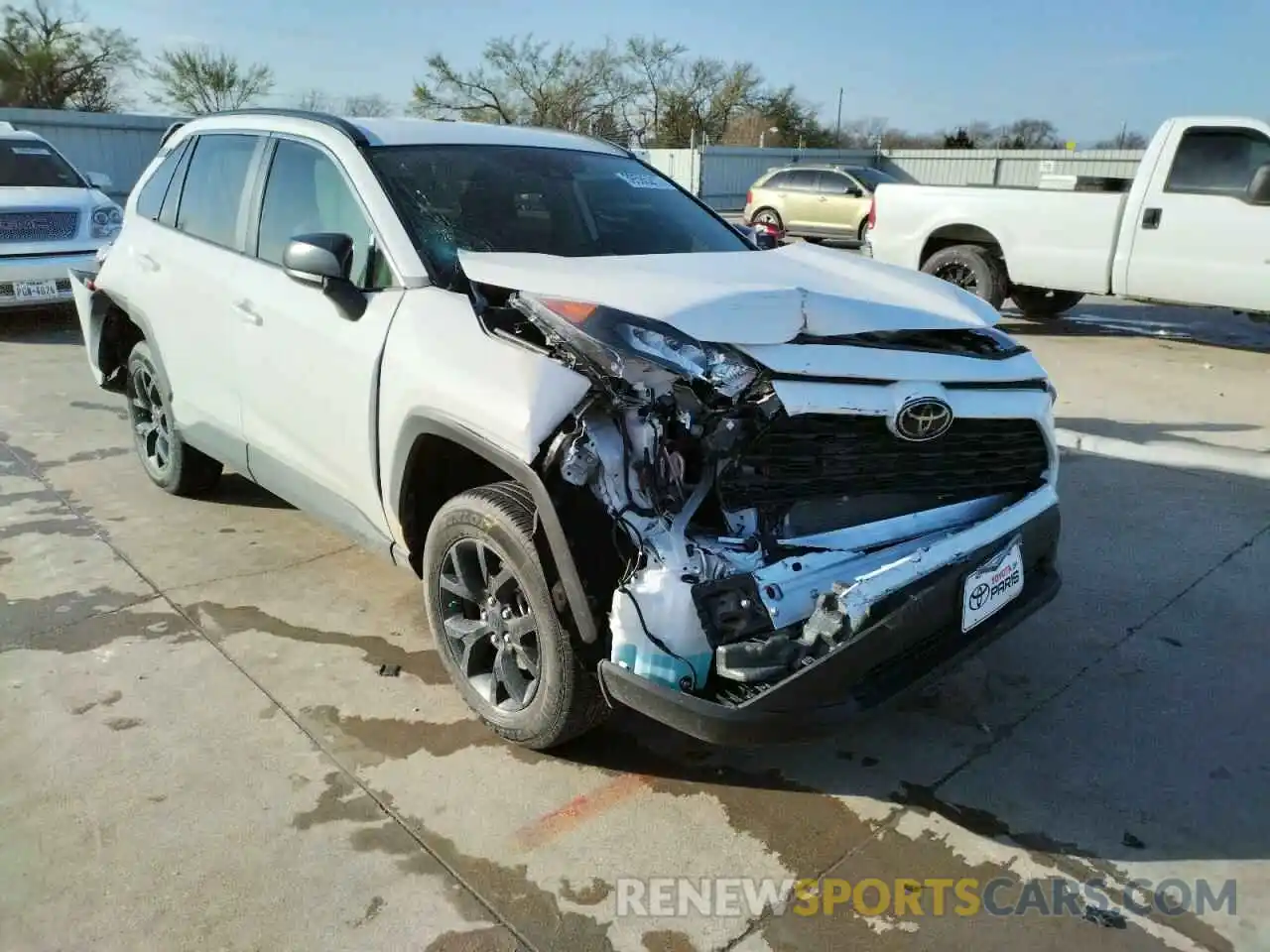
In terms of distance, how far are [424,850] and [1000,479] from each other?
204 centimetres

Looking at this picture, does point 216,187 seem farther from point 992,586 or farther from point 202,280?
point 992,586


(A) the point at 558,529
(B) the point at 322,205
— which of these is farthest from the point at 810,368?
(B) the point at 322,205

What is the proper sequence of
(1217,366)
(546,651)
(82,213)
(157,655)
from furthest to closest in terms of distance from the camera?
(82,213) < (1217,366) < (157,655) < (546,651)

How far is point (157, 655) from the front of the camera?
11.8 ft

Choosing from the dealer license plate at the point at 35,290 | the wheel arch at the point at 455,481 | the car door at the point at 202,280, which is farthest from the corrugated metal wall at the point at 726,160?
the wheel arch at the point at 455,481

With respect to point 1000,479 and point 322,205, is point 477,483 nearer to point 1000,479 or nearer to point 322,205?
point 322,205

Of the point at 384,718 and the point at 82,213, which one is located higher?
the point at 82,213

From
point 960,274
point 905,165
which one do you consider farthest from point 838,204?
point 905,165

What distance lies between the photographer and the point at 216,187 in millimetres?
4355

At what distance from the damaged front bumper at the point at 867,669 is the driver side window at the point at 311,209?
1.71 meters

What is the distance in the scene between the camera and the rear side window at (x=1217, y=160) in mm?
8477

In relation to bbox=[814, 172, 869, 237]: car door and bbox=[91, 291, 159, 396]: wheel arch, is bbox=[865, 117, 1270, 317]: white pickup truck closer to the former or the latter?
bbox=[91, 291, 159, 396]: wheel arch

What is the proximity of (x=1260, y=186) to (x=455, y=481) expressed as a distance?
26.3ft

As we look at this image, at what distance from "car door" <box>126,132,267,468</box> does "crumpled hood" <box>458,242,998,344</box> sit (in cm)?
148
